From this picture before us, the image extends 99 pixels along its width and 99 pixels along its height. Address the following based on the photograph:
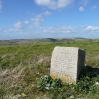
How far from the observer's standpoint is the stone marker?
9.95 metres

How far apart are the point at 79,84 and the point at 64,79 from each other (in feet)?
3.38

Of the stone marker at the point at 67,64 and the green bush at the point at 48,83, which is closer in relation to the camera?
the green bush at the point at 48,83

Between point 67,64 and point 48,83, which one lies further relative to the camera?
point 67,64

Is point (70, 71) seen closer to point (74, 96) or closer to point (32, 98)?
point (74, 96)

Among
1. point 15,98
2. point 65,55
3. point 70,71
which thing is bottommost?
point 15,98

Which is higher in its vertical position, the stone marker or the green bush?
the stone marker

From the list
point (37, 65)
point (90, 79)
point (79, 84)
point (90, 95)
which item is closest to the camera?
point (90, 95)

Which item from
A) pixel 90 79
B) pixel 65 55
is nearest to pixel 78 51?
pixel 65 55

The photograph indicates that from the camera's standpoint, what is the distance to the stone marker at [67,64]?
995cm

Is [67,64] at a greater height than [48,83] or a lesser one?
greater

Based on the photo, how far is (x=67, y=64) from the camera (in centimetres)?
1018

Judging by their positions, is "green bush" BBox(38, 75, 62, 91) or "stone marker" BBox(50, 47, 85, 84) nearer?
"green bush" BBox(38, 75, 62, 91)

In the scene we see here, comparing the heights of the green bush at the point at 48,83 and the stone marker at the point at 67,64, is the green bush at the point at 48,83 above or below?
below

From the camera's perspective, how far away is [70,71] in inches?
Answer: 397
